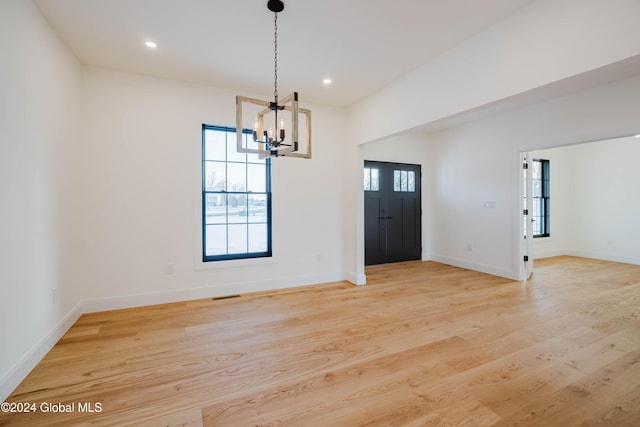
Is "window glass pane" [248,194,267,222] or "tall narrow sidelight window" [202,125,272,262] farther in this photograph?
"window glass pane" [248,194,267,222]

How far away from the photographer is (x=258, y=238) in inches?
167

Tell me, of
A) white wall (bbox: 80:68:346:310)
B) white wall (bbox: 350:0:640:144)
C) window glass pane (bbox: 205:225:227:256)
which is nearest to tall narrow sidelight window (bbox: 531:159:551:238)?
white wall (bbox: 350:0:640:144)

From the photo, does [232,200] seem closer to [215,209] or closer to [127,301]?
[215,209]

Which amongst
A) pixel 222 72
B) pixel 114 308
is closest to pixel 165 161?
pixel 222 72

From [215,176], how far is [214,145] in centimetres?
45

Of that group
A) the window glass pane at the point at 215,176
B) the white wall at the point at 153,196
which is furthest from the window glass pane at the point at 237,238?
the window glass pane at the point at 215,176

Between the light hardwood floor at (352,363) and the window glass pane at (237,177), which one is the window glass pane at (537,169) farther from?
the window glass pane at (237,177)

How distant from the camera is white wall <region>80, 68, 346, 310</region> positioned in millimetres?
3318

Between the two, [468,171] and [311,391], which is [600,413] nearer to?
[311,391]

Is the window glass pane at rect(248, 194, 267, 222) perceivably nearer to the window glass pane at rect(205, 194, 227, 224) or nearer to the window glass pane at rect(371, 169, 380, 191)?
the window glass pane at rect(205, 194, 227, 224)

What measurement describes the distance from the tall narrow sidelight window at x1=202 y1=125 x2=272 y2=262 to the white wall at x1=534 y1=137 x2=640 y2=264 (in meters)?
6.31

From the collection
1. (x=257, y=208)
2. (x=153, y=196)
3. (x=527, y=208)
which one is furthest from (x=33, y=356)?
(x=527, y=208)

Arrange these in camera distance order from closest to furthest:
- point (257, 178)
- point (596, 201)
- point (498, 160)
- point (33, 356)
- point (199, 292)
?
1. point (33, 356)
2. point (199, 292)
3. point (257, 178)
4. point (498, 160)
5. point (596, 201)

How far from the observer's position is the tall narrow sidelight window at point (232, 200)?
3930mm
